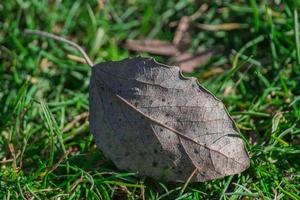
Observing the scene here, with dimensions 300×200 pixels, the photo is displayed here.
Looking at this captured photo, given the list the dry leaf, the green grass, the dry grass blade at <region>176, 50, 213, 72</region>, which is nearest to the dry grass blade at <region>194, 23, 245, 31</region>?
the green grass

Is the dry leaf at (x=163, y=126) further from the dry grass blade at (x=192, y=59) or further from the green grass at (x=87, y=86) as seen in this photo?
the dry grass blade at (x=192, y=59)

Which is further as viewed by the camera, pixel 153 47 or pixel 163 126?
pixel 153 47

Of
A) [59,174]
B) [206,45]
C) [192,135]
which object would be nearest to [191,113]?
[192,135]

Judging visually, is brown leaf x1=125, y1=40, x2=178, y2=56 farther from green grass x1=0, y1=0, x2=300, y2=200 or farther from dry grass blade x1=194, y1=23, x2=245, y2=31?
dry grass blade x1=194, y1=23, x2=245, y2=31

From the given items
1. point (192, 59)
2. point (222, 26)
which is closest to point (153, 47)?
point (192, 59)

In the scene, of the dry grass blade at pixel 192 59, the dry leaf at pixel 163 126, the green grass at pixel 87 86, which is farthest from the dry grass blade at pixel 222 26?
the dry leaf at pixel 163 126

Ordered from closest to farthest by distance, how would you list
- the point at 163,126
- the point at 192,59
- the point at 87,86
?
the point at 163,126
the point at 87,86
the point at 192,59

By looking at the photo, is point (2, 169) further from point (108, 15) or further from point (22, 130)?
point (108, 15)

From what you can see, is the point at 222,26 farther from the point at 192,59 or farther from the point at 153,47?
the point at 153,47
